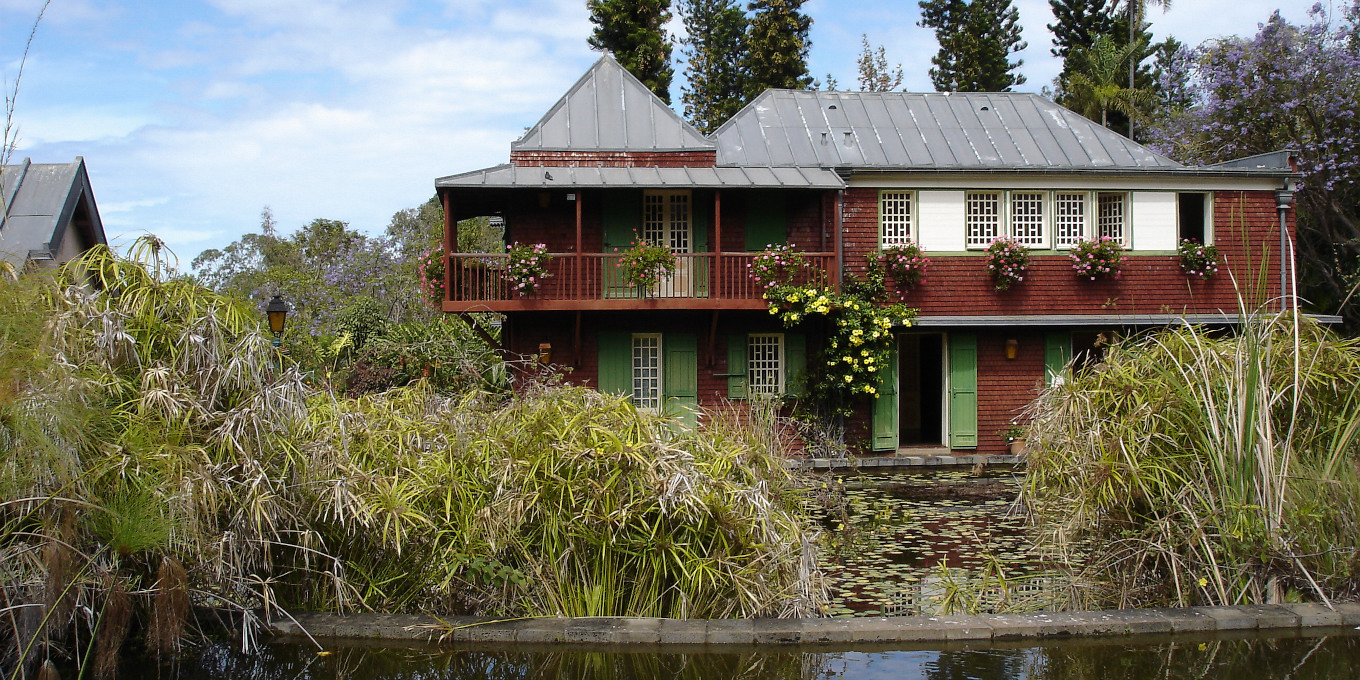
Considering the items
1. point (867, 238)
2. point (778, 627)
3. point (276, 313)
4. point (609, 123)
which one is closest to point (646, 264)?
point (609, 123)

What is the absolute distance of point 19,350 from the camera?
4672mm

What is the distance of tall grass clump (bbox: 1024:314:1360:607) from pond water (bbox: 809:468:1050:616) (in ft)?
2.22

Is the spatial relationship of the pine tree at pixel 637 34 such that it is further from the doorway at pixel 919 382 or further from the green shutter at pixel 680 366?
the green shutter at pixel 680 366

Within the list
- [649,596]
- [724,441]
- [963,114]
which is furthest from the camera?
[963,114]

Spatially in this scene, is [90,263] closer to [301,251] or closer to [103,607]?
[103,607]

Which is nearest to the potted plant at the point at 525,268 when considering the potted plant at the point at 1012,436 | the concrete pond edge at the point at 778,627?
the potted plant at the point at 1012,436

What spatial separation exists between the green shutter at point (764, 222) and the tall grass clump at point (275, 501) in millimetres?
10492

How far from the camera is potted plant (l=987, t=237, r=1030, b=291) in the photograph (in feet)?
53.0

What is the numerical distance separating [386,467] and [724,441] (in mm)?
2159

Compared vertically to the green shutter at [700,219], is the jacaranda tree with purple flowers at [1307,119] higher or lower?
higher

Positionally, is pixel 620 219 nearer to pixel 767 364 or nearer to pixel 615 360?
pixel 615 360

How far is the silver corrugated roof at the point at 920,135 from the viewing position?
1719 cm

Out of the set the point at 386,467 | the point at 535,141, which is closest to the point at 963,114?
the point at 535,141

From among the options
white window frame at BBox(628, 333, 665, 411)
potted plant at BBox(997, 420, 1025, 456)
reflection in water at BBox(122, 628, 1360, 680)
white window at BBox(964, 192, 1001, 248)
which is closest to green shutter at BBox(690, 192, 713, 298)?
white window frame at BBox(628, 333, 665, 411)
